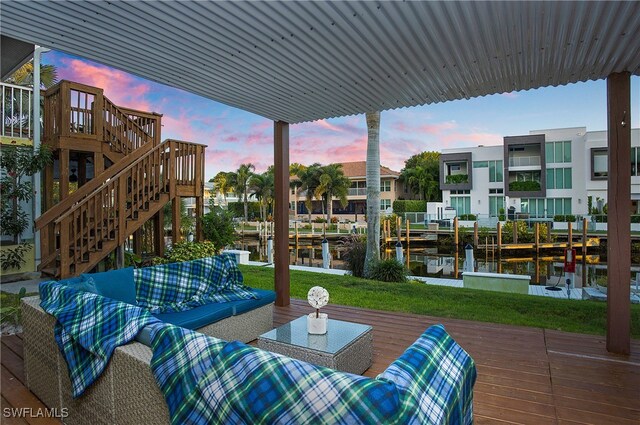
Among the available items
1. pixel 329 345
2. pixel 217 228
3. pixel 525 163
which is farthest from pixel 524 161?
pixel 329 345

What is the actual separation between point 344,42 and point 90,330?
8.49 ft

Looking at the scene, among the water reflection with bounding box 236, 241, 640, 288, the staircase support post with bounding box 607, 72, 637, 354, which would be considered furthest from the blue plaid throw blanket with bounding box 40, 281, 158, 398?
the water reflection with bounding box 236, 241, 640, 288

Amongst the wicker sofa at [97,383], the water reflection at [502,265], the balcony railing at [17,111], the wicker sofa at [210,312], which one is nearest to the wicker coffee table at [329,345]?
the wicker sofa at [210,312]

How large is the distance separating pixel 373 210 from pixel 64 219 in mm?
6751

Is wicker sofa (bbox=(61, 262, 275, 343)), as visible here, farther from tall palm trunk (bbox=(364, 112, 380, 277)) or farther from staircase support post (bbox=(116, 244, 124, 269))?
tall palm trunk (bbox=(364, 112, 380, 277))

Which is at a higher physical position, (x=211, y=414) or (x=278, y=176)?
(x=278, y=176)

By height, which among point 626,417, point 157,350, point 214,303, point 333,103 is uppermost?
point 333,103

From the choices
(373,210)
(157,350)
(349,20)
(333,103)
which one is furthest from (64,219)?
(373,210)

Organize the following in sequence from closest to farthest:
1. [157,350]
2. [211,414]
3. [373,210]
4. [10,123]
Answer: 1. [211,414]
2. [157,350]
3. [10,123]
4. [373,210]

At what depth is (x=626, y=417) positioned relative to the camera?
244cm

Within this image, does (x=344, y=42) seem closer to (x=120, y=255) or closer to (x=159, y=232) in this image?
(x=120, y=255)

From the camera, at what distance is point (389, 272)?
8.81 meters

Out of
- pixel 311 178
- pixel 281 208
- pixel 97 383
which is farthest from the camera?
pixel 311 178

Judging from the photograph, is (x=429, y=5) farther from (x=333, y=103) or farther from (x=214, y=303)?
(x=214, y=303)
